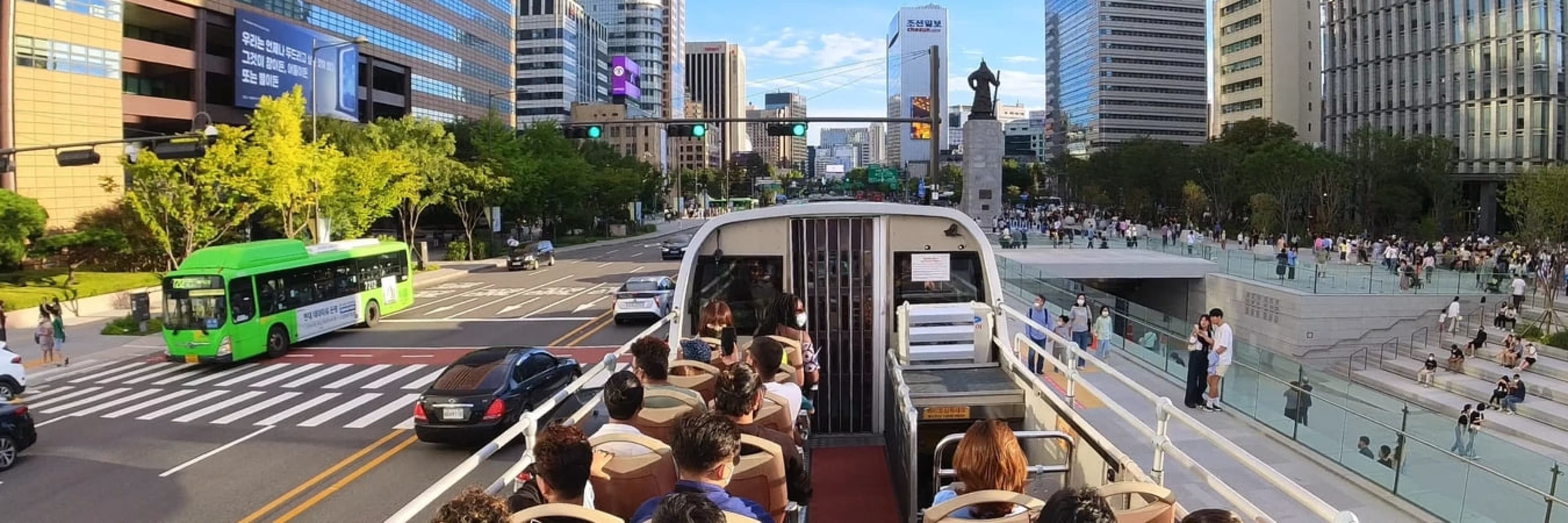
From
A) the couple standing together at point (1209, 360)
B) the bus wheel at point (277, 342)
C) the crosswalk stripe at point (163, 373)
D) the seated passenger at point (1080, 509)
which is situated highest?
the seated passenger at point (1080, 509)

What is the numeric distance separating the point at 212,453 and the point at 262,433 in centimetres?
123

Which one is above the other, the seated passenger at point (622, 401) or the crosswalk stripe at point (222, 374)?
the seated passenger at point (622, 401)

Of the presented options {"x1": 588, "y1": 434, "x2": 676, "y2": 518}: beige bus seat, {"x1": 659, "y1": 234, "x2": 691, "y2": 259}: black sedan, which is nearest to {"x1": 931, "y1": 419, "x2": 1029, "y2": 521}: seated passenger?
{"x1": 588, "y1": 434, "x2": 676, "y2": 518}: beige bus seat

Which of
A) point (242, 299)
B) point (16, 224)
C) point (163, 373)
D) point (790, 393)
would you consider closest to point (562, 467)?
point (790, 393)

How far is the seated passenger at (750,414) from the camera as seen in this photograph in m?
5.36

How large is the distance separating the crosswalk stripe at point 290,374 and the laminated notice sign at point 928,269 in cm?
1572

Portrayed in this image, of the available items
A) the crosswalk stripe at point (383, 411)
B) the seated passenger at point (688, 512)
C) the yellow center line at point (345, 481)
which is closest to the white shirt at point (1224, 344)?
the seated passenger at point (688, 512)

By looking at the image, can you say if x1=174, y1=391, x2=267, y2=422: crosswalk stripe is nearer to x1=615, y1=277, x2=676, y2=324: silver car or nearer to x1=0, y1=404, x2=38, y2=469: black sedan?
x1=0, y1=404, x2=38, y2=469: black sedan

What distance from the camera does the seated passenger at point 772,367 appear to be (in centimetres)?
641

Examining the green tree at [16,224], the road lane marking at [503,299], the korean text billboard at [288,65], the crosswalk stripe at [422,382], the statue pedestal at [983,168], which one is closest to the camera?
the crosswalk stripe at [422,382]

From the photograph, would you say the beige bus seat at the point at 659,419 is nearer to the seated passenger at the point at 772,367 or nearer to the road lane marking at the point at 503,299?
the seated passenger at the point at 772,367

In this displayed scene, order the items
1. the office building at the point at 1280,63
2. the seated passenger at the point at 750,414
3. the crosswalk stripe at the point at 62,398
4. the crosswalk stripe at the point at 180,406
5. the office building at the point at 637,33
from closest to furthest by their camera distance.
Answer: the seated passenger at the point at 750,414 → the crosswalk stripe at the point at 180,406 → the crosswalk stripe at the point at 62,398 → the office building at the point at 1280,63 → the office building at the point at 637,33

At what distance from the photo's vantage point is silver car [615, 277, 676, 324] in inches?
1089

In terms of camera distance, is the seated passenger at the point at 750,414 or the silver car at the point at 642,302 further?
the silver car at the point at 642,302
